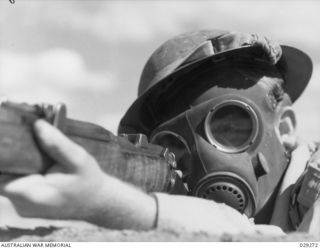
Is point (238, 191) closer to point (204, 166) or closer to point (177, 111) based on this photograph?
point (204, 166)

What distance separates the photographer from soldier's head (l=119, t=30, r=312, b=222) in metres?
3.84

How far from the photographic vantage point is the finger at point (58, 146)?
7.47 ft

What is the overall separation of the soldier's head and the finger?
5.18 ft

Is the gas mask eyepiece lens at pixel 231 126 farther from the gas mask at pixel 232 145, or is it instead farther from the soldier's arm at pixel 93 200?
the soldier's arm at pixel 93 200

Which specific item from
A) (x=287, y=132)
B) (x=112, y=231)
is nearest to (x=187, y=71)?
(x=287, y=132)

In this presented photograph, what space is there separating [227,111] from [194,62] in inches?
16.3

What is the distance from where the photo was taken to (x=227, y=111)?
13.0 feet

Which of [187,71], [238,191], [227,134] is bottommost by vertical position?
[238,191]

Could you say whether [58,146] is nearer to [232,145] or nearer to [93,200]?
[93,200]

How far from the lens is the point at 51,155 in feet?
7.60

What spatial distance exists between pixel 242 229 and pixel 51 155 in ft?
3.44

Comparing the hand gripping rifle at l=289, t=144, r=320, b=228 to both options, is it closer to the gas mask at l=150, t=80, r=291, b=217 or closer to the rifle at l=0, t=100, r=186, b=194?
the gas mask at l=150, t=80, r=291, b=217

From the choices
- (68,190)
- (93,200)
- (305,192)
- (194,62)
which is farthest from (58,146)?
(194,62)

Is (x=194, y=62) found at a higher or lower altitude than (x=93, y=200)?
higher
